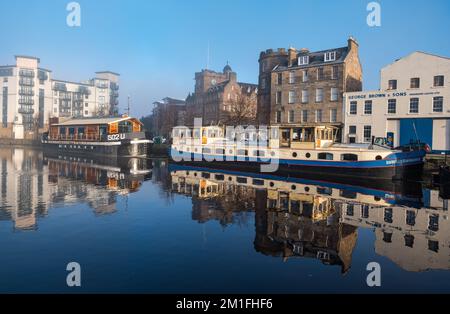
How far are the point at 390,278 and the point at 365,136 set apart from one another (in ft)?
125

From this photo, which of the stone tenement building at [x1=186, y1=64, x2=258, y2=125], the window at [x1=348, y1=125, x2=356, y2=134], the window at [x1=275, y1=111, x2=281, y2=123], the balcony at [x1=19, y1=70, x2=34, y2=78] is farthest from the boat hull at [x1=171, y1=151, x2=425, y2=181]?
the balcony at [x1=19, y1=70, x2=34, y2=78]

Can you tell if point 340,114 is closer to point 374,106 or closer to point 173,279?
point 374,106

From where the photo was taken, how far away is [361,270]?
416 inches

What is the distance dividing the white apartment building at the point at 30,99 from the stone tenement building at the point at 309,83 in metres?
70.2

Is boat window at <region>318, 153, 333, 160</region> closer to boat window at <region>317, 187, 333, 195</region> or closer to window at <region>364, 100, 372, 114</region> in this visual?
boat window at <region>317, 187, 333, 195</region>

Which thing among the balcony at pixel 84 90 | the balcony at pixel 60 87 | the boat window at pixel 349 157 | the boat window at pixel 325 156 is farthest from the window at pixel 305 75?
the balcony at pixel 84 90

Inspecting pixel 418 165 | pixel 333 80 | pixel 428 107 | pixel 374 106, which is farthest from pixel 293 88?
pixel 418 165

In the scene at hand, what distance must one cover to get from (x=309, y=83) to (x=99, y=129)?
111 feet

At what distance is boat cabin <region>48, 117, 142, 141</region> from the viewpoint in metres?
56.9

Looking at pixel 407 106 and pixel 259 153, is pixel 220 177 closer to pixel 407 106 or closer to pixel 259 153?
pixel 259 153

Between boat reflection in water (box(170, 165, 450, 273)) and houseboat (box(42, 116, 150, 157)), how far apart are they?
2853 centimetres

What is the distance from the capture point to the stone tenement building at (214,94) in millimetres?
90338

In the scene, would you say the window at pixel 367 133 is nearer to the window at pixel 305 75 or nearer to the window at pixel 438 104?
the window at pixel 438 104

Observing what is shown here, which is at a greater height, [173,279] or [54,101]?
[54,101]
